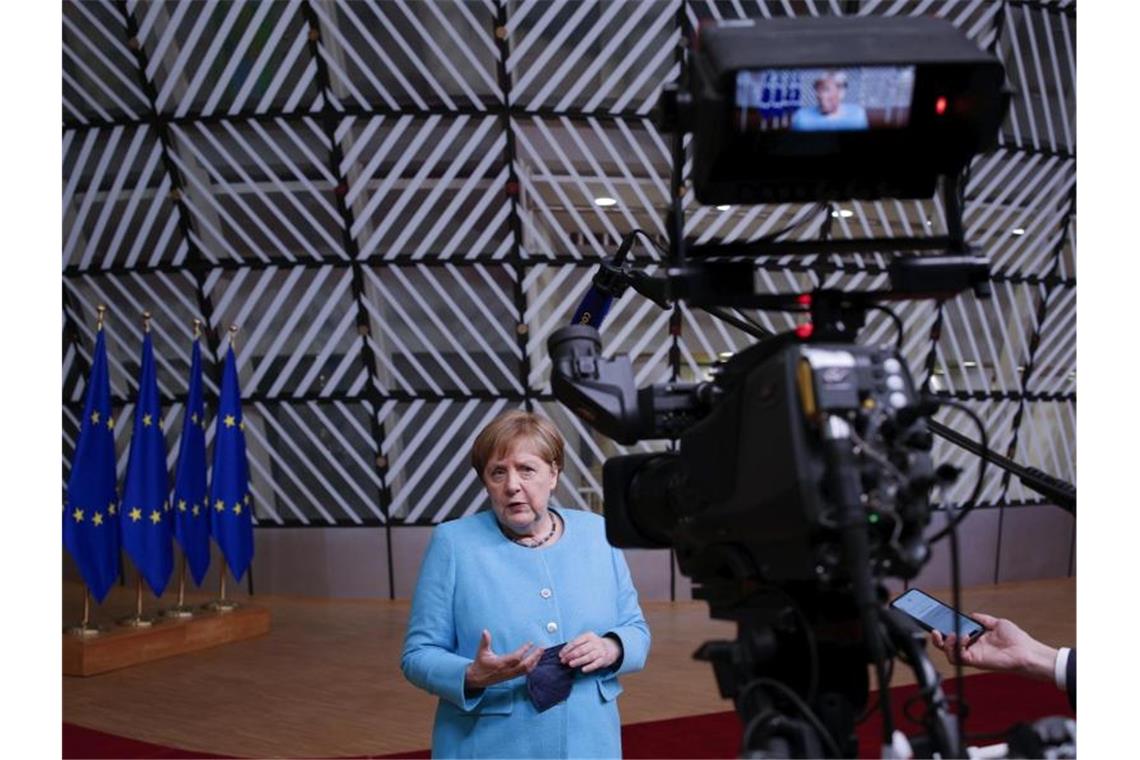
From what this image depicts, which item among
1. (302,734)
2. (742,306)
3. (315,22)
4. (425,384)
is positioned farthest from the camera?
(425,384)

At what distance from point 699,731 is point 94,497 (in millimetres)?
4580

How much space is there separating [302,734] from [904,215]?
25.3 ft

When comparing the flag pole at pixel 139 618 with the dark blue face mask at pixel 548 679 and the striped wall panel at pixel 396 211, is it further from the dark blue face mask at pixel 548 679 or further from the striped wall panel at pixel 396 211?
the dark blue face mask at pixel 548 679

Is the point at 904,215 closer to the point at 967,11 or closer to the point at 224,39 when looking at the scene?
the point at 967,11

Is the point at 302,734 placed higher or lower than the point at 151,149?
lower

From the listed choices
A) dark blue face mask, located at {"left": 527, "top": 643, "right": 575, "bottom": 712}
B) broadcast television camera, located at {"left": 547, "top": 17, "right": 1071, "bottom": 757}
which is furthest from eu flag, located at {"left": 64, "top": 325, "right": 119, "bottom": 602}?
broadcast television camera, located at {"left": 547, "top": 17, "right": 1071, "bottom": 757}

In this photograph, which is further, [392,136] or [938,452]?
[938,452]

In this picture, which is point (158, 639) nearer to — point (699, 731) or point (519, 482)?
point (699, 731)

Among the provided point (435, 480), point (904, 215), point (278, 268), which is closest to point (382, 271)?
point (278, 268)

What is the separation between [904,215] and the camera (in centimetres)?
1197

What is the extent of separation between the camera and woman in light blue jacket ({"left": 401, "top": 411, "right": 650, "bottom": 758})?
246 centimetres

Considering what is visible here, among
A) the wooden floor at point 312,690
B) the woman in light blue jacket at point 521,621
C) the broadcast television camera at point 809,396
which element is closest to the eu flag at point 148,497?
the wooden floor at point 312,690

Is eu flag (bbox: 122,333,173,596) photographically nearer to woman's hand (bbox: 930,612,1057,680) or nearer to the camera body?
woman's hand (bbox: 930,612,1057,680)

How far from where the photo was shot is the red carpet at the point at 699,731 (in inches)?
238
